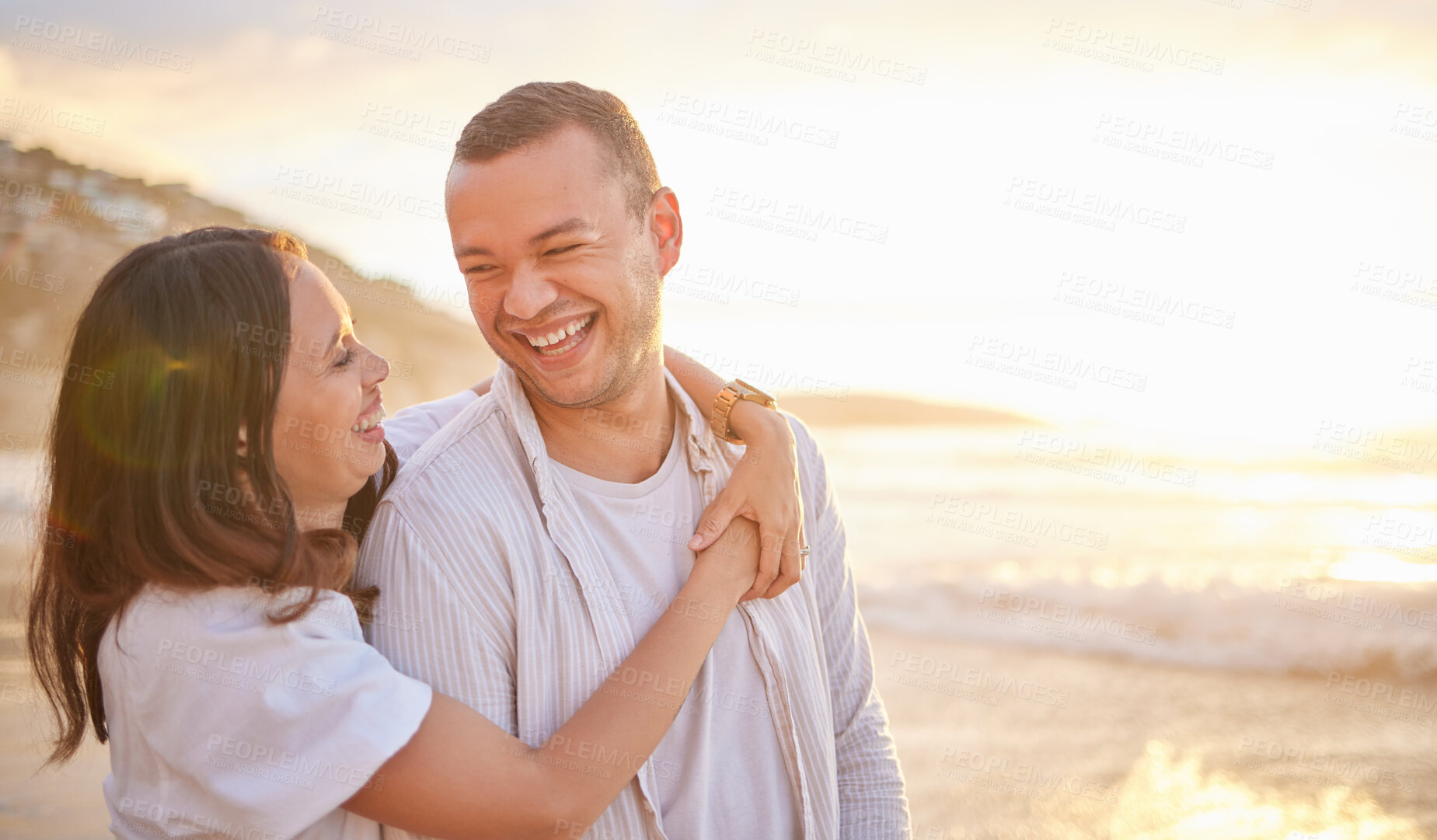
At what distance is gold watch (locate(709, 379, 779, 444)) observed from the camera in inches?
112

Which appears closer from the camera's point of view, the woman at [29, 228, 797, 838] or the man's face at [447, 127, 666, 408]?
the woman at [29, 228, 797, 838]

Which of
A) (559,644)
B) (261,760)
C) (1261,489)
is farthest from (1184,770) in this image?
(1261,489)

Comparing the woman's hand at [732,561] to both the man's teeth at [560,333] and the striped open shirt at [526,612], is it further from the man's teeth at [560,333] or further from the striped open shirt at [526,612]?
the man's teeth at [560,333]

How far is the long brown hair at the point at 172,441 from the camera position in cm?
196

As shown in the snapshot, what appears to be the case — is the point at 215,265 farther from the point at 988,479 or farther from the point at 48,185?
the point at 48,185

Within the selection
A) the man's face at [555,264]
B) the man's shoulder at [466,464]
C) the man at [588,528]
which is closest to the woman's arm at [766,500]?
the man at [588,528]

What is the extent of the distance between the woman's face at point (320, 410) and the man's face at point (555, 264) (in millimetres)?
369

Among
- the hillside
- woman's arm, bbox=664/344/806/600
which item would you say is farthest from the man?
the hillside

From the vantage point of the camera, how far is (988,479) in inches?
766

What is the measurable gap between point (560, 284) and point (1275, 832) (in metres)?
4.71

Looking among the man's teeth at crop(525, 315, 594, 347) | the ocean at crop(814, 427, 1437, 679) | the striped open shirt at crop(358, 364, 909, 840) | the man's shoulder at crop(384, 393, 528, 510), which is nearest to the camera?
the striped open shirt at crop(358, 364, 909, 840)

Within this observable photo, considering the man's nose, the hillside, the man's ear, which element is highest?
the man's ear

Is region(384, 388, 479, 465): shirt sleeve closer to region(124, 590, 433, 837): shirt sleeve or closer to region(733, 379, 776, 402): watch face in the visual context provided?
region(733, 379, 776, 402): watch face

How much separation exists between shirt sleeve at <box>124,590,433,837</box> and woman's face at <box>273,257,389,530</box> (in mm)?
407
